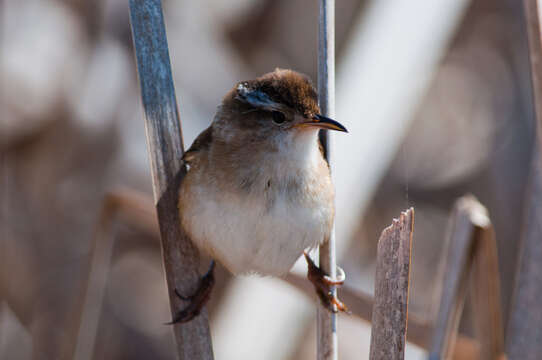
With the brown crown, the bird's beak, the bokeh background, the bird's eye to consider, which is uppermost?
the brown crown

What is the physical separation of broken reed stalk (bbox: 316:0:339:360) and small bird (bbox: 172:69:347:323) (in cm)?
3

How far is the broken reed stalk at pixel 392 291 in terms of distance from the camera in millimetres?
1174

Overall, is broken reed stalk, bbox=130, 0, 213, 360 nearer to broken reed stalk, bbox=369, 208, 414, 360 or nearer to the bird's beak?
the bird's beak

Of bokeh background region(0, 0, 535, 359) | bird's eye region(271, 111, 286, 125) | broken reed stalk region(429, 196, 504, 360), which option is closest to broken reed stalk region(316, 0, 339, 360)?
bird's eye region(271, 111, 286, 125)

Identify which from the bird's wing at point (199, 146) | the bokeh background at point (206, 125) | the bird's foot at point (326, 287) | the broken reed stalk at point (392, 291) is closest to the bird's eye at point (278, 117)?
the bird's wing at point (199, 146)

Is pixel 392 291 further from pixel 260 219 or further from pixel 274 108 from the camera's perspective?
pixel 274 108

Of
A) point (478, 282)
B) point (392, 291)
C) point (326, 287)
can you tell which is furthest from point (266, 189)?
point (478, 282)

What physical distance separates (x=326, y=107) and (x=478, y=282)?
87 cm

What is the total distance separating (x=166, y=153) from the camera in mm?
1585

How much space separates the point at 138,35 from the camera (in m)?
1.51

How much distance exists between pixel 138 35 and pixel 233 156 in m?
0.42

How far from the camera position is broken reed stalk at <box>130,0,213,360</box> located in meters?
1.51

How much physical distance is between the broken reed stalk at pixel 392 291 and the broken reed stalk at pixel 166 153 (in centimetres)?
50

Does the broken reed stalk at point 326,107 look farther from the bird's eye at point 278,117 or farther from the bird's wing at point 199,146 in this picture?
the bird's wing at point 199,146
